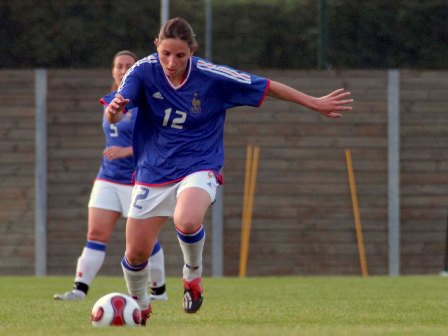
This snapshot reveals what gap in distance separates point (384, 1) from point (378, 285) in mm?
4885

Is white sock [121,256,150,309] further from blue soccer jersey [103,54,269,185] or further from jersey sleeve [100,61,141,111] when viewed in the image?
jersey sleeve [100,61,141,111]

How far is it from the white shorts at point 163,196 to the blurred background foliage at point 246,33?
9.50m

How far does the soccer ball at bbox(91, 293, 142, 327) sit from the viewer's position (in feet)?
23.6

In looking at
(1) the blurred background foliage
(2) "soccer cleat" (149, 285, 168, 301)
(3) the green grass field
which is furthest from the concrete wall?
(2) "soccer cleat" (149, 285, 168, 301)

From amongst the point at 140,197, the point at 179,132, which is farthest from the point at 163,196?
the point at 179,132

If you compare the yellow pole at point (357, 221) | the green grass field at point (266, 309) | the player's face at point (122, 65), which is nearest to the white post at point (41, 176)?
the green grass field at point (266, 309)

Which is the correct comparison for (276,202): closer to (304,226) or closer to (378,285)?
(304,226)

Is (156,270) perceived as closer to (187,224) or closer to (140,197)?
(140,197)

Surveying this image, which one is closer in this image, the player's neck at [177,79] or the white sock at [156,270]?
the player's neck at [177,79]

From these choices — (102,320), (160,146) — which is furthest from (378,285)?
(102,320)

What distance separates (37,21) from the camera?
693 inches

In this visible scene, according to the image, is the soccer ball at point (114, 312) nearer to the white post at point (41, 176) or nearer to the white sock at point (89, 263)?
the white sock at point (89, 263)

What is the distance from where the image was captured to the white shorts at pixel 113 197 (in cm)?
1129

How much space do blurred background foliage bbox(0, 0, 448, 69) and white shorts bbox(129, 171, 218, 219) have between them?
374 inches
